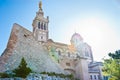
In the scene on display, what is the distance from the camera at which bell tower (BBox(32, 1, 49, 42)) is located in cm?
4357

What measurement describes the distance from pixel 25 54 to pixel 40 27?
28513 millimetres

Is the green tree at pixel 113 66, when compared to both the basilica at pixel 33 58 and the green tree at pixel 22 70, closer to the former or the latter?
the basilica at pixel 33 58

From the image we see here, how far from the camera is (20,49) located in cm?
1758

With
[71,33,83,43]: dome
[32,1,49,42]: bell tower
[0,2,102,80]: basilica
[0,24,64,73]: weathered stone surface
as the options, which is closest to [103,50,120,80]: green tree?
[0,2,102,80]: basilica

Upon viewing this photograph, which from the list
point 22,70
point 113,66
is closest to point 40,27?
point 113,66

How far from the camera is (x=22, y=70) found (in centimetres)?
1556

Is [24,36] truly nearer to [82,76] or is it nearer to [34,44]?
[34,44]

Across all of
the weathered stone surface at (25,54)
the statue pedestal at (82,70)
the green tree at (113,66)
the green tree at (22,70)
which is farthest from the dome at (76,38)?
the green tree at (22,70)

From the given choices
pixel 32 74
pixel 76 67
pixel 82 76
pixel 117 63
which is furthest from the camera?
pixel 76 67

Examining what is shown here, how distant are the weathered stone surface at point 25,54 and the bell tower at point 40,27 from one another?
75.4 feet

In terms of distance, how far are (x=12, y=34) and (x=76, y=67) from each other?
1807cm

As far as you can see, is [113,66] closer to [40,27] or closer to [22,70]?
[22,70]

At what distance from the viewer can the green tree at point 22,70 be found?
15.2 meters

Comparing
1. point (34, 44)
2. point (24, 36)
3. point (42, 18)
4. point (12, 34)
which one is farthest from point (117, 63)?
point (42, 18)
